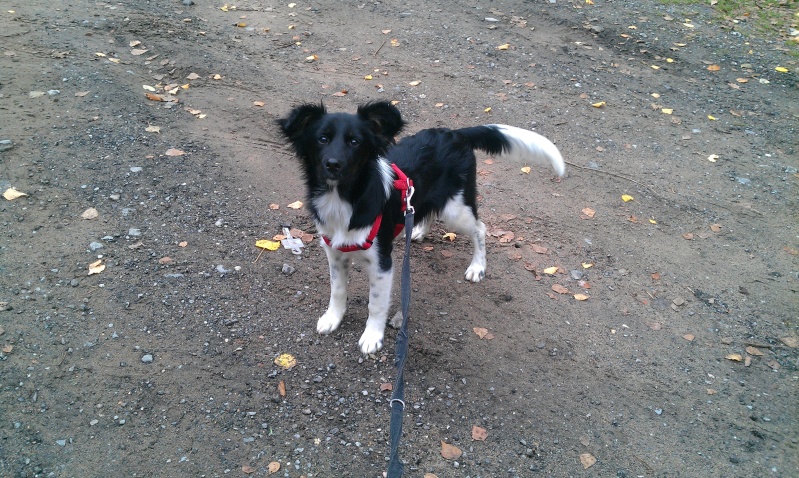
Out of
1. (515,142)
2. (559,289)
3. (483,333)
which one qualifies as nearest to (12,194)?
(483,333)

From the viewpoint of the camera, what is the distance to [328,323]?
386 centimetres

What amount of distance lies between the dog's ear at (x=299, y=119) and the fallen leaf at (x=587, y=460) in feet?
8.29

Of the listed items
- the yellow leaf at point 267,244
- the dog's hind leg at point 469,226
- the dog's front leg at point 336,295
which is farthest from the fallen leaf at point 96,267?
the dog's hind leg at point 469,226

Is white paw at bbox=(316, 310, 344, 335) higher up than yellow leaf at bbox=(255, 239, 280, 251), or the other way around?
white paw at bbox=(316, 310, 344, 335)

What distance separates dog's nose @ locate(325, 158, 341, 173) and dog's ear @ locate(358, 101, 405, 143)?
40 centimetres

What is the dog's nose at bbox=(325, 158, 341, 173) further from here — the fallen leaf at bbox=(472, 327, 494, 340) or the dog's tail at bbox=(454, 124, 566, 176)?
the fallen leaf at bbox=(472, 327, 494, 340)

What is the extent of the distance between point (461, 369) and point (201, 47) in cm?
608

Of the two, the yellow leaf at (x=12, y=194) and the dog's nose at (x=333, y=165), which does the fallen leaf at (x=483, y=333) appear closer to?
the dog's nose at (x=333, y=165)

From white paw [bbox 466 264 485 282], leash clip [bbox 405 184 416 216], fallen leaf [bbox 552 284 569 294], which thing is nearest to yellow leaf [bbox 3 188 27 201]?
leash clip [bbox 405 184 416 216]

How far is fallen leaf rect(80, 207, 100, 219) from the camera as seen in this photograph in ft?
14.9

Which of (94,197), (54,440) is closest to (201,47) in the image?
(94,197)

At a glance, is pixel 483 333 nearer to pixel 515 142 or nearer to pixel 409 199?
pixel 409 199

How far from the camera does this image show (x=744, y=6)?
9.51 meters

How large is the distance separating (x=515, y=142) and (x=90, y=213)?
11.9ft
